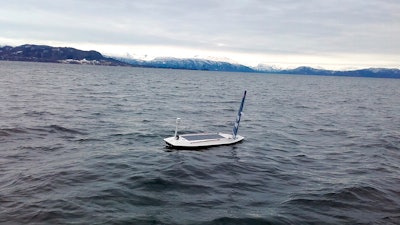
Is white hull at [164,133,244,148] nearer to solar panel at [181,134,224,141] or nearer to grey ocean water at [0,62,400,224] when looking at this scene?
solar panel at [181,134,224,141]

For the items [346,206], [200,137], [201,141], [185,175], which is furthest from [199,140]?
[346,206]

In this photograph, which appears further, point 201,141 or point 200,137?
point 200,137

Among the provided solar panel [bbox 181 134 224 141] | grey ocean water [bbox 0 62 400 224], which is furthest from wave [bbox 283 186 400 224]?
solar panel [bbox 181 134 224 141]

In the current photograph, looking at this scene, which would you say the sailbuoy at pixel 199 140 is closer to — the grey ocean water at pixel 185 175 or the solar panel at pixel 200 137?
the solar panel at pixel 200 137

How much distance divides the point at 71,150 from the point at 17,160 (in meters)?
3.98

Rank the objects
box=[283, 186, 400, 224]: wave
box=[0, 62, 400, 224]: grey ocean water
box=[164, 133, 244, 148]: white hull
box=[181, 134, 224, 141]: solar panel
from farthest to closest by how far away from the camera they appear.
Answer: box=[181, 134, 224, 141]: solar panel
box=[164, 133, 244, 148]: white hull
box=[283, 186, 400, 224]: wave
box=[0, 62, 400, 224]: grey ocean water

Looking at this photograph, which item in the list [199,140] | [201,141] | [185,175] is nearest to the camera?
[185,175]

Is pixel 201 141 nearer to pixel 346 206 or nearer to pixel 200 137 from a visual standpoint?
pixel 200 137

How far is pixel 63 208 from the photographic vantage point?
15.6 metres

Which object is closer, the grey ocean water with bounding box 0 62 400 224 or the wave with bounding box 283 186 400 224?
the grey ocean water with bounding box 0 62 400 224

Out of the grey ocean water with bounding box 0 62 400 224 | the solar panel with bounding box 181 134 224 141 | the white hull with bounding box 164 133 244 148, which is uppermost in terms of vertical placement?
the solar panel with bounding box 181 134 224 141

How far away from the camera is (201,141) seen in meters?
28.5

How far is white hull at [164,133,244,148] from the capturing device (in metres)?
27.8

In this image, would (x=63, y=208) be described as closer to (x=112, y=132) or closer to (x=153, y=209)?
(x=153, y=209)
